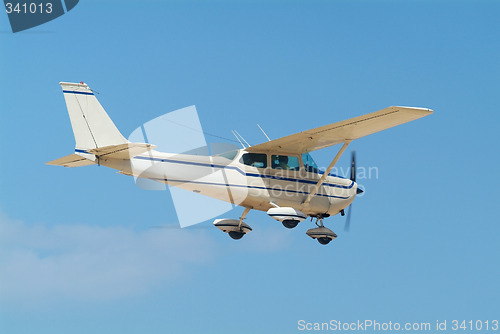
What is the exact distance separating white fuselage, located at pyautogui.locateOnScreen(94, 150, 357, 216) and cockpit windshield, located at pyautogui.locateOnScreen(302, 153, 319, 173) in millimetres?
99

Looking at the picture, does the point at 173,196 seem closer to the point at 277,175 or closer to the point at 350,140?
the point at 277,175

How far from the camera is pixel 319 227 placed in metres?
24.2

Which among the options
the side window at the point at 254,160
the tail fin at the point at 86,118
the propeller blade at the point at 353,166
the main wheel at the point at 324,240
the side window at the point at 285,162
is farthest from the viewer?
the propeller blade at the point at 353,166

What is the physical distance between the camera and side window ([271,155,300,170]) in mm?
23578

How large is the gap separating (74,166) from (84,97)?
→ 226cm

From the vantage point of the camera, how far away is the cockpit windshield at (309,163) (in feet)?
78.3

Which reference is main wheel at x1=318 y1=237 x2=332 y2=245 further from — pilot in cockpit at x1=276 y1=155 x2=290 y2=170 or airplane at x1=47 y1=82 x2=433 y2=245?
pilot in cockpit at x1=276 y1=155 x2=290 y2=170

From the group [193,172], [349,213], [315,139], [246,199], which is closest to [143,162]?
[193,172]

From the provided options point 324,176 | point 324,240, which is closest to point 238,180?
point 324,176

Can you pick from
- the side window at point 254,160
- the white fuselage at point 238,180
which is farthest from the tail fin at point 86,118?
the side window at point 254,160

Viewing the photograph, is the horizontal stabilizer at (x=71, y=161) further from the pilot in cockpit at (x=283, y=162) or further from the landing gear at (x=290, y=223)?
the landing gear at (x=290, y=223)

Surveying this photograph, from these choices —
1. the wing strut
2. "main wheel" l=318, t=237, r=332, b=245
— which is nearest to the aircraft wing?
the wing strut

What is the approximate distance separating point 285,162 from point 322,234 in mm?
2127

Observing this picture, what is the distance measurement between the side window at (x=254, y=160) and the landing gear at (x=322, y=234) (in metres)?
2.21
